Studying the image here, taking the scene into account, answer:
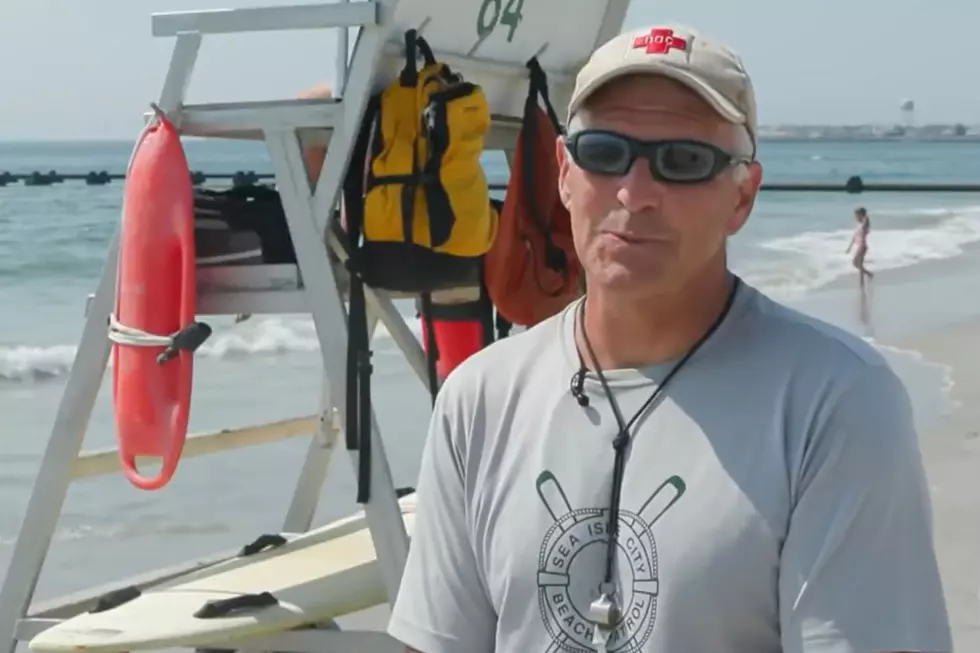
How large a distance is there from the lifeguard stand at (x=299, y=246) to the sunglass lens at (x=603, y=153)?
1550 mm

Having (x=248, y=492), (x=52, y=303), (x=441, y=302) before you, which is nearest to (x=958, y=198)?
(x=52, y=303)

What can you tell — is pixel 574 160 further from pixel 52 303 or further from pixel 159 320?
pixel 52 303

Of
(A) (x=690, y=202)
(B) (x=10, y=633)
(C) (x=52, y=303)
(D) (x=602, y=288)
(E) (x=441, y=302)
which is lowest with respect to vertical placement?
(C) (x=52, y=303)

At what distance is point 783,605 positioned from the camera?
1801mm

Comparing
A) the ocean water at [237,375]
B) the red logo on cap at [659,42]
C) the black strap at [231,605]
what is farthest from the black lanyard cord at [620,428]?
the ocean water at [237,375]

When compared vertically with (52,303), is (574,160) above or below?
above

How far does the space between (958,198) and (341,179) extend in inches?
1945

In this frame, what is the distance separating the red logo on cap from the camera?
189cm

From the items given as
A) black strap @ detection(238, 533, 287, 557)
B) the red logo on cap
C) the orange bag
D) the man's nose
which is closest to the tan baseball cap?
the red logo on cap

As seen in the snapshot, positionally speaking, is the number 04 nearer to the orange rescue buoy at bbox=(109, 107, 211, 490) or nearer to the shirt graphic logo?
the orange rescue buoy at bbox=(109, 107, 211, 490)

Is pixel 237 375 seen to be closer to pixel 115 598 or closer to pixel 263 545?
pixel 263 545

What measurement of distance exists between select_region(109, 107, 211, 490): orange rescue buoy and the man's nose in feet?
5.66

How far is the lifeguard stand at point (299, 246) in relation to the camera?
11.3ft

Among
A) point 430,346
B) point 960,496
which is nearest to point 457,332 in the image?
point 430,346
